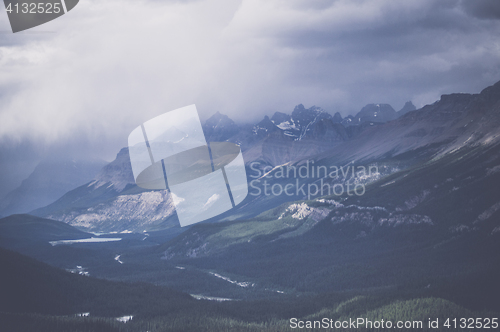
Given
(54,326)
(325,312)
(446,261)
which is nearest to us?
(54,326)

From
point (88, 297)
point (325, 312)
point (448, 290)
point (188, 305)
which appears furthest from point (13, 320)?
point (448, 290)

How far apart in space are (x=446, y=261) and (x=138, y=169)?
6686 inches

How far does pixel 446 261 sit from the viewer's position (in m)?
197

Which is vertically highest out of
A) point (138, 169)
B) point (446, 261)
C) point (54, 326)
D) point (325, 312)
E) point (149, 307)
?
point (138, 169)

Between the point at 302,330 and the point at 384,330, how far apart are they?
69.7 ft

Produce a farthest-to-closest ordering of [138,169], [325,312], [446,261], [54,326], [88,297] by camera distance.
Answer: [446,261] < [88,297] < [325,312] < [54,326] < [138,169]

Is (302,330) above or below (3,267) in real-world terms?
below

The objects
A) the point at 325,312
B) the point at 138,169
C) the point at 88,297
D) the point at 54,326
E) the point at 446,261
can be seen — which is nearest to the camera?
the point at 138,169

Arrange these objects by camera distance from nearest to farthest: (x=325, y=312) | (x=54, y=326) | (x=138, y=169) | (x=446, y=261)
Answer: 1. (x=138, y=169)
2. (x=54, y=326)
3. (x=325, y=312)
4. (x=446, y=261)

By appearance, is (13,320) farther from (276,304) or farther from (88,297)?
(276,304)

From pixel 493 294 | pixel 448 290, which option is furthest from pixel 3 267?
pixel 493 294

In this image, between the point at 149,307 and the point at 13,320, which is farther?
the point at 149,307

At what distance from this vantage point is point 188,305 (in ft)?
470

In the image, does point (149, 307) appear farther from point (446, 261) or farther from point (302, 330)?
point (446, 261)
